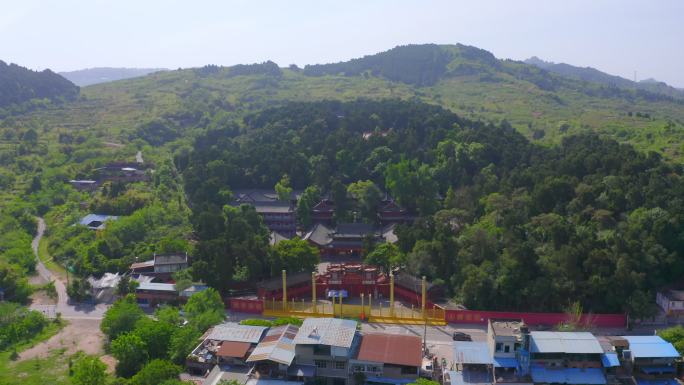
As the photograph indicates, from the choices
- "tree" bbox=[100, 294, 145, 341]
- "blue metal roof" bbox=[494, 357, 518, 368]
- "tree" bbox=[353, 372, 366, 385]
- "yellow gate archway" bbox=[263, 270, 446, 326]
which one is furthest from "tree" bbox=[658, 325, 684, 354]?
"tree" bbox=[100, 294, 145, 341]

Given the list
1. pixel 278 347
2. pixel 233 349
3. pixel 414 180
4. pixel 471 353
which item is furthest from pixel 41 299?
pixel 414 180

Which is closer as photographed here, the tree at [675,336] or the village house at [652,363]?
the village house at [652,363]

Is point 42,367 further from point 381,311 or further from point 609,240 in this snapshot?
point 609,240

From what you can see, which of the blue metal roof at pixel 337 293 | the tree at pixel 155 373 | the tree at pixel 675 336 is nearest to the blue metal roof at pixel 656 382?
the tree at pixel 675 336

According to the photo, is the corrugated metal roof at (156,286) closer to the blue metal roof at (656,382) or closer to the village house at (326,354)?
the village house at (326,354)

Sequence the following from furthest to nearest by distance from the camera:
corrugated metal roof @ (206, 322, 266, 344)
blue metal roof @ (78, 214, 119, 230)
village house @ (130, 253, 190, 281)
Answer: blue metal roof @ (78, 214, 119, 230) < village house @ (130, 253, 190, 281) < corrugated metal roof @ (206, 322, 266, 344)

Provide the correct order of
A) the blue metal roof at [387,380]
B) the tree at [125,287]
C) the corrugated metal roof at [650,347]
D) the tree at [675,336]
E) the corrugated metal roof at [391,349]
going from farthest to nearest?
the tree at [125,287], the tree at [675,336], the corrugated metal roof at [650,347], the corrugated metal roof at [391,349], the blue metal roof at [387,380]

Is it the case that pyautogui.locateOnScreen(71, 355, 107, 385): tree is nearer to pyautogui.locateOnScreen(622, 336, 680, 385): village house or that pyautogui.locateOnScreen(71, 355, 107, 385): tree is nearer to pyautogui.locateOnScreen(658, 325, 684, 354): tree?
pyautogui.locateOnScreen(622, 336, 680, 385): village house
